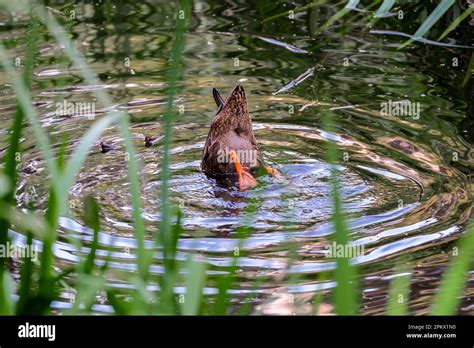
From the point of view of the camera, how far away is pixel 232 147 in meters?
6.62

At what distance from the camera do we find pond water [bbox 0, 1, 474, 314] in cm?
481

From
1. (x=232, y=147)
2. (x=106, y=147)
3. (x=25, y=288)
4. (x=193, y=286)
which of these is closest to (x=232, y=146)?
(x=232, y=147)

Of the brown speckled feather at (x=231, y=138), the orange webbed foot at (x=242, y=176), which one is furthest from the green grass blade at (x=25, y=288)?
the brown speckled feather at (x=231, y=138)

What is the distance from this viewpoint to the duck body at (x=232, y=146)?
6.50m

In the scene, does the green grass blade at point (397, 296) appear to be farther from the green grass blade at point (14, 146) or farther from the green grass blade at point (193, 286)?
the green grass blade at point (14, 146)

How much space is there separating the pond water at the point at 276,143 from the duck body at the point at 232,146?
12 cm

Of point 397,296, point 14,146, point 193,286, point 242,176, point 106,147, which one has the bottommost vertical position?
point 242,176

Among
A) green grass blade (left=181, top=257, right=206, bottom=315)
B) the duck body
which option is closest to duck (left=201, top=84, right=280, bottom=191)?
the duck body

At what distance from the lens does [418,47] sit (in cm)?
855

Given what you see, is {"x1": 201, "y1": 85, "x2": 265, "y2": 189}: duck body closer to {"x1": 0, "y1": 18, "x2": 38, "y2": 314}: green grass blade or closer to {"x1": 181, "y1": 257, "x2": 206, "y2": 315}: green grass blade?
{"x1": 0, "y1": 18, "x2": 38, "y2": 314}: green grass blade

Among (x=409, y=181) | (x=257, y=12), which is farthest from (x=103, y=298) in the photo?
(x=257, y=12)

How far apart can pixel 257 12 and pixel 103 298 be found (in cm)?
577

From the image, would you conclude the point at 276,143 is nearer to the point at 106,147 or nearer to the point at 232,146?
the point at 232,146
